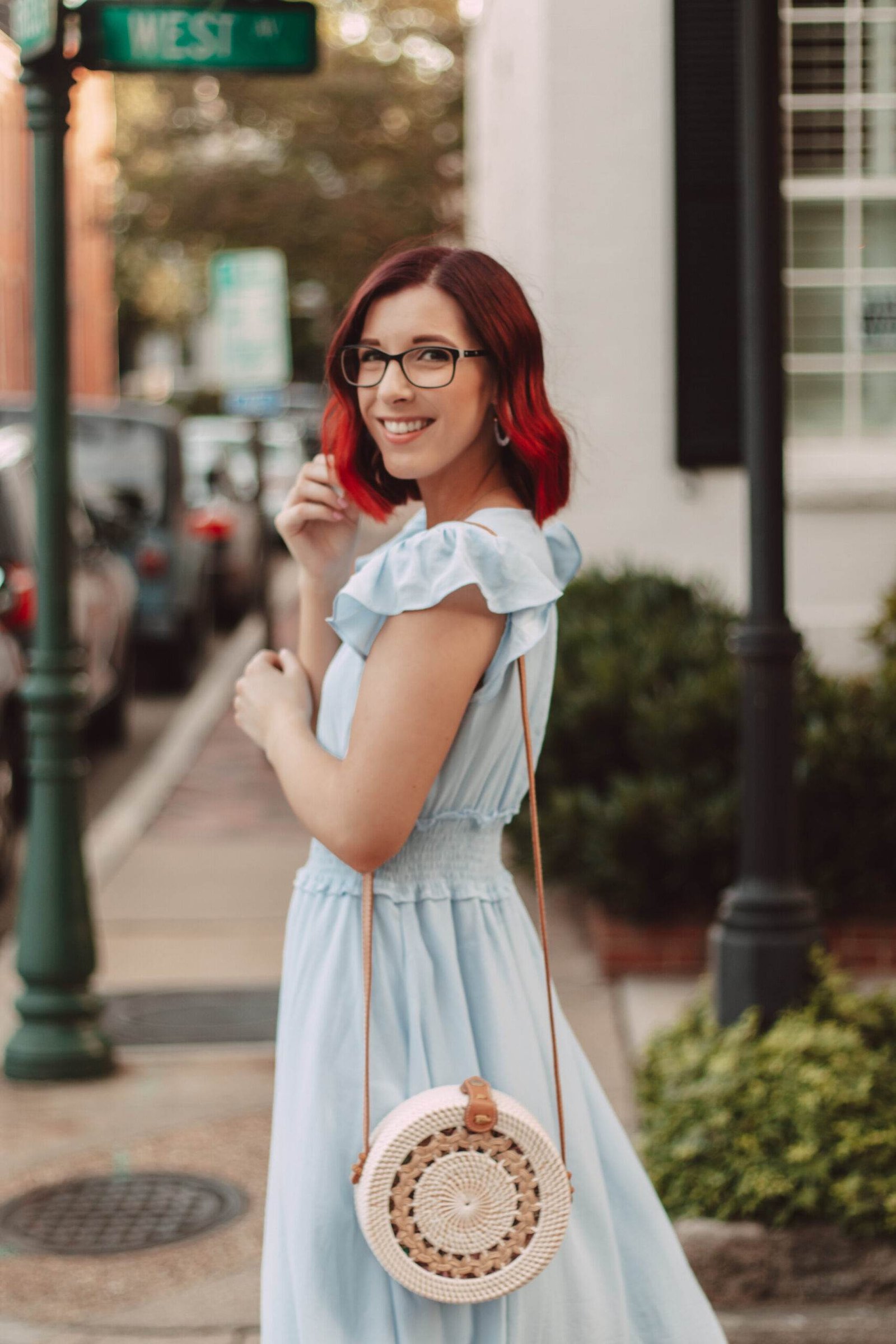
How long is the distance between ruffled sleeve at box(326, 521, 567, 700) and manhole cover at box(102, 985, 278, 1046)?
12.4ft

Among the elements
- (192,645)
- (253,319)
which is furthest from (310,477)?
(192,645)

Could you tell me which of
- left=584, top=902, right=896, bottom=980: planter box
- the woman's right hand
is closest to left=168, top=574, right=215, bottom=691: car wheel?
left=584, top=902, right=896, bottom=980: planter box

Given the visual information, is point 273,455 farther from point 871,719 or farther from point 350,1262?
point 350,1262

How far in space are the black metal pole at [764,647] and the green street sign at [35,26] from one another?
6.57 feet

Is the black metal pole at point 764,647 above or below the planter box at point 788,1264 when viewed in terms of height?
above

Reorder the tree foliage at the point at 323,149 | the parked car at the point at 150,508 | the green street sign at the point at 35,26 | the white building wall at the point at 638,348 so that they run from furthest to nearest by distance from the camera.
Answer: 1. the tree foliage at the point at 323,149
2. the parked car at the point at 150,508
3. the white building wall at the point at 638,348
4. the green street sign at the point at 35,26

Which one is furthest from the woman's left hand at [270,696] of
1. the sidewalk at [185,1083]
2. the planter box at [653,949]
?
the planter box at [653,949]

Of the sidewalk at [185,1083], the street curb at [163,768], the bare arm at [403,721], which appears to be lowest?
the sidewalk at [185,1083]

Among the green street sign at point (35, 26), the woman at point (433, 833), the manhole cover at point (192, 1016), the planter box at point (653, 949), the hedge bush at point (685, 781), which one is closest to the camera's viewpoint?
the woman at point (433, 833)

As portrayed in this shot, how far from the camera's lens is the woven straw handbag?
213 centimetres

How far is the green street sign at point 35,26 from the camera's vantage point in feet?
17.1

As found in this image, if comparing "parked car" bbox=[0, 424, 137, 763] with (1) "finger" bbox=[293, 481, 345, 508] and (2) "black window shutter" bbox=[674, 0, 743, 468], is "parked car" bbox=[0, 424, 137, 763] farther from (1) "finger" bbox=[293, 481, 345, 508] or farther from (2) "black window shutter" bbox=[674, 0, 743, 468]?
(1) "finger" bbox=[293, 481, 345, 508]

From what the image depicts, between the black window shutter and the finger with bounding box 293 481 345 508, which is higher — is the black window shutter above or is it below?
above

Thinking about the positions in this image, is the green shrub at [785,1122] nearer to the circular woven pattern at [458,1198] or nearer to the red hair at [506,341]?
the circular woven pattern at [458,1198]
